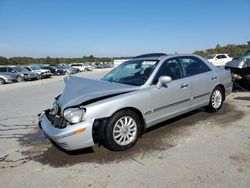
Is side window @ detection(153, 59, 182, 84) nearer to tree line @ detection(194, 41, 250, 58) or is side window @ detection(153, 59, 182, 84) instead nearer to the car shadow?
the car shadow

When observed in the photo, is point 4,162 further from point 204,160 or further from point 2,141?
point 204,160

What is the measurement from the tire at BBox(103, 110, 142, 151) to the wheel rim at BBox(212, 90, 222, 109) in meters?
2.49

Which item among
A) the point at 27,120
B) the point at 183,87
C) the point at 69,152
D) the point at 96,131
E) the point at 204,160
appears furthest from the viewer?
the point at 27,120

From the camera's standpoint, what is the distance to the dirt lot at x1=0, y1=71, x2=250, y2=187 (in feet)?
10.1

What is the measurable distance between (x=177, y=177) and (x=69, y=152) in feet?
6.09

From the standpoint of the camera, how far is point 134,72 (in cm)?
505

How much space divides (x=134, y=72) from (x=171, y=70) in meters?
0.76

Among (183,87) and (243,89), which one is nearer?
(183,87)

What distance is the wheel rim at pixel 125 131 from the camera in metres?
3.95

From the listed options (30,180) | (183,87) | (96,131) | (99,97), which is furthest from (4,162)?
(183,87)

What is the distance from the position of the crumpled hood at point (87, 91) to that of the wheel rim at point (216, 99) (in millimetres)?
2517

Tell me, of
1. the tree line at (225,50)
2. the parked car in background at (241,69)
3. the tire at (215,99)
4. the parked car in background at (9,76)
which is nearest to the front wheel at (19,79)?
the parked car in background at (9,76)

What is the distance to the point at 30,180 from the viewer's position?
10.6ft

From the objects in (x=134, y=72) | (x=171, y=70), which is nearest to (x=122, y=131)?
(x=134, y=72)
